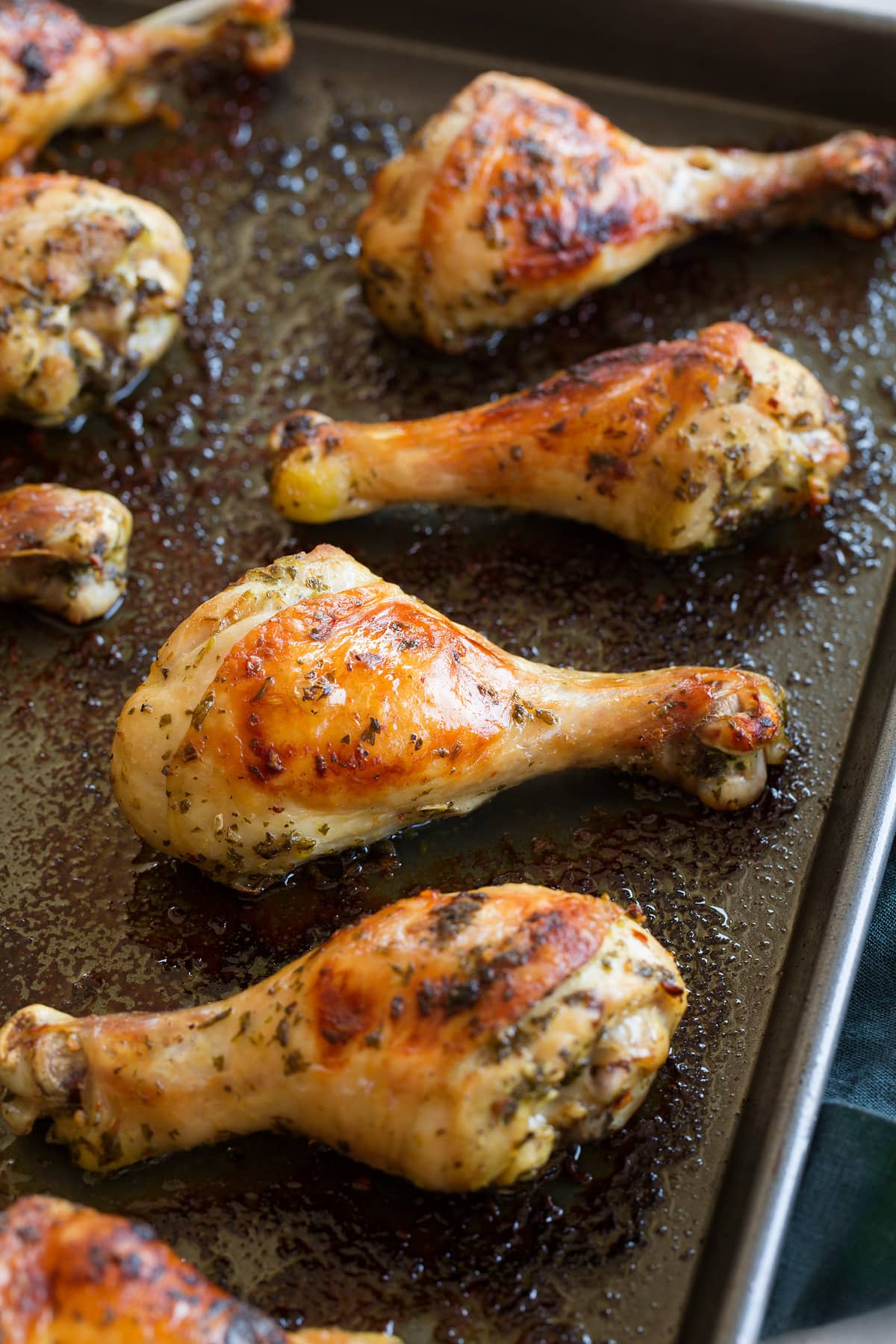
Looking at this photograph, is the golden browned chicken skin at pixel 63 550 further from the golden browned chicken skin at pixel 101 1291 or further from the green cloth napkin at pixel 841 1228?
the green cloth napkin at pixel 841 1228

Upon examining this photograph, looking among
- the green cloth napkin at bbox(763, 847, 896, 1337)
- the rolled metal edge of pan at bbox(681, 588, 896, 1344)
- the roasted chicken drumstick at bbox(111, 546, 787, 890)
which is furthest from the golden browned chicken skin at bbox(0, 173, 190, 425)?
the green cloth napkin at bbox(763, 847, 896, 1337)

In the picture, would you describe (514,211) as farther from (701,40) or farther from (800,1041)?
(800,1041)

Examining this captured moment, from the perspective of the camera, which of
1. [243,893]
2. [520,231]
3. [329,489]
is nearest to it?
[243,893]

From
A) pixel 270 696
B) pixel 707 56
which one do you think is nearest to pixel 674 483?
pixel 270 696

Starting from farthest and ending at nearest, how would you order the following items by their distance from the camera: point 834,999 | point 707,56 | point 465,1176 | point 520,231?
point 707,56, point 520,231, point 834,999, point 465,1176

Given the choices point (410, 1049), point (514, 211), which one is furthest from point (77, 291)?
point (410, 1049)

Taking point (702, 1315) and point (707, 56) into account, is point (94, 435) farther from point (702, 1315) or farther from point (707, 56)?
point (702, 1315)
